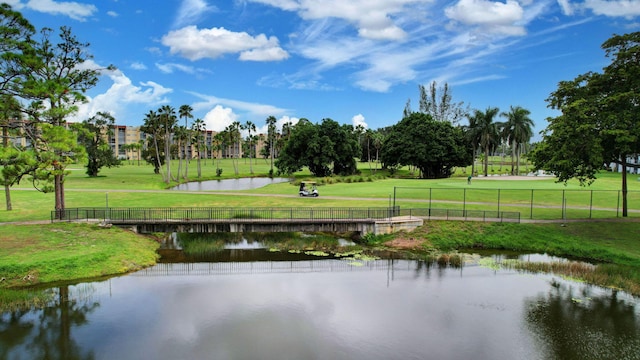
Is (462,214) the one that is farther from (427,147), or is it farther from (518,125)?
(518,125)

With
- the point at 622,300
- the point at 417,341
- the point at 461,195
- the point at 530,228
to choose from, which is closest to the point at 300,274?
the point at 417,341

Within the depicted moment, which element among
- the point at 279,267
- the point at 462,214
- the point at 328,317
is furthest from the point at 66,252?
the point at 462,214

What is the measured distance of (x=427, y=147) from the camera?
3610 inches

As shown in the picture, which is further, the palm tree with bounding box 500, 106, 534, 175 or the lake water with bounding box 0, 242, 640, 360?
the palm tree with bounding box 500, 106, 534, 175

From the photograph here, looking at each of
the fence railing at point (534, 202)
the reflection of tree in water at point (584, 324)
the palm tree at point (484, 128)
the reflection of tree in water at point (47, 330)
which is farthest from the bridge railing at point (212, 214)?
the palm tree at point (484, 128)

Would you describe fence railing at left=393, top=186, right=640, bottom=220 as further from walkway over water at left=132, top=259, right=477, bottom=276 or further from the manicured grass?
the manicured grass

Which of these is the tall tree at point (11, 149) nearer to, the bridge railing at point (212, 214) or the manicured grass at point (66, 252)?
the manicured grass at point (66, 252)

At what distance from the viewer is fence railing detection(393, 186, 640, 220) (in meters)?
41.2

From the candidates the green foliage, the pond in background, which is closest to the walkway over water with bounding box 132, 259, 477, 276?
the pond in background

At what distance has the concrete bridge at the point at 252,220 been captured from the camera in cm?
3478

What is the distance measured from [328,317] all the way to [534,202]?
36734 mm

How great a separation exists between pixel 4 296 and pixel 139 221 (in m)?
13.2

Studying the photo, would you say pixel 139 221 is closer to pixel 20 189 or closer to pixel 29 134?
pixel 29 134

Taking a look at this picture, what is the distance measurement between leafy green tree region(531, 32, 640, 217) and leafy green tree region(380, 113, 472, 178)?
177ft
